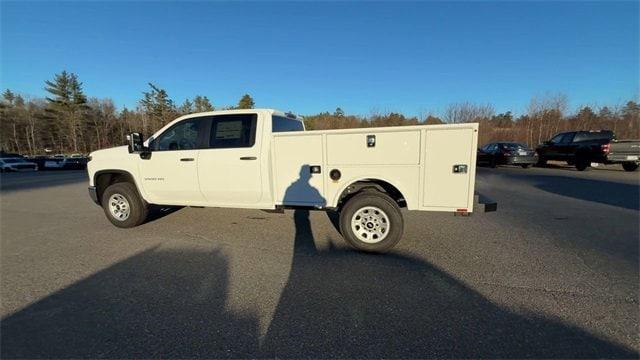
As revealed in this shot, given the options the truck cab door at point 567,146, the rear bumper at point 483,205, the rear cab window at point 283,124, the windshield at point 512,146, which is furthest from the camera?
the windshield at point 512,146

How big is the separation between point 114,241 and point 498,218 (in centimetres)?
735

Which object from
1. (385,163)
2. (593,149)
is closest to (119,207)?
(385,163)

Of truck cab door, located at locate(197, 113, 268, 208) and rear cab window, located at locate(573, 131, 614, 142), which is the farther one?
rear cab window, located at locate(573, 131, 614, 142)

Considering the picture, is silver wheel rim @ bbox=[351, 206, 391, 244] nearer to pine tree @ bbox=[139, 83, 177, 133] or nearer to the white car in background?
the white car in background

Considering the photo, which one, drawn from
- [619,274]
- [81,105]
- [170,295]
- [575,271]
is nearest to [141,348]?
[170,295]

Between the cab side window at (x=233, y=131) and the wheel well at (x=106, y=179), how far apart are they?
216 centimetres

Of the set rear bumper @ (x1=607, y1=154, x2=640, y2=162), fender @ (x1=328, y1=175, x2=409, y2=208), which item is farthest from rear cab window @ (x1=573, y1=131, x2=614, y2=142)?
fender @ (x1=328, y1=175, x2=409, y2=208)

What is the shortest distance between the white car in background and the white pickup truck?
3148 centimetres

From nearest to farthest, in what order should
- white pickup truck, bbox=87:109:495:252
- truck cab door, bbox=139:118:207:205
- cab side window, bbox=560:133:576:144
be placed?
1. white pickup truck, bbox=87:109:495:252
2. truck cab door, bbox=139:118:207:205
3. cab side window, bbox=560:133:576:144

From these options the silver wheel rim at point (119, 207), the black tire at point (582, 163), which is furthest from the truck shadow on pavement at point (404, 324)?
the black tire at point (582, 163)

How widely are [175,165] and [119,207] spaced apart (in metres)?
1.70

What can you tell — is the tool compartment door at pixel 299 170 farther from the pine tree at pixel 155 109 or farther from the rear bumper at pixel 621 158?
the pine tree at pixel 155 109

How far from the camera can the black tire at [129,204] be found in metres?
5.67

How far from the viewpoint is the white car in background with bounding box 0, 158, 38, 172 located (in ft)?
87.5
